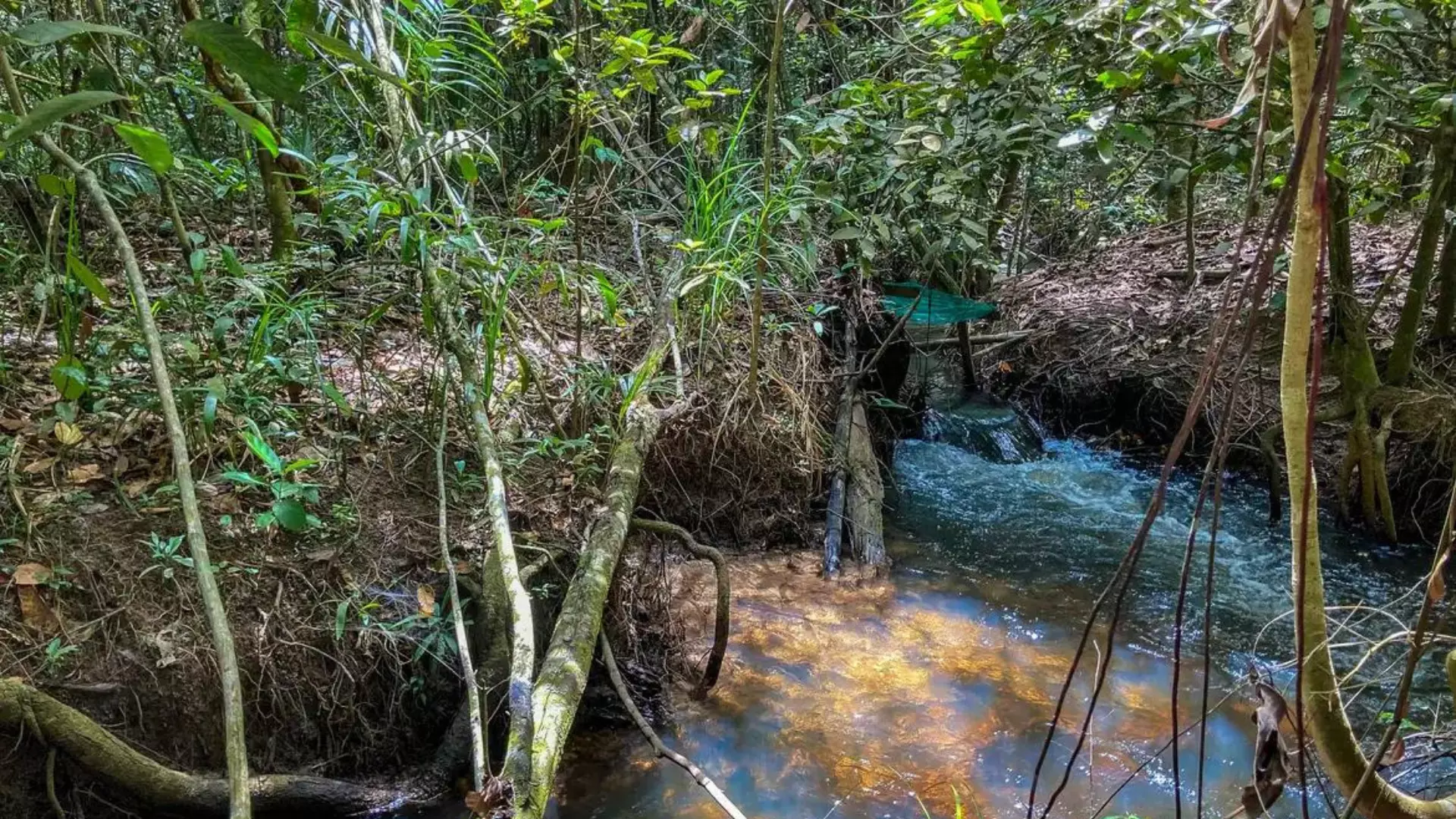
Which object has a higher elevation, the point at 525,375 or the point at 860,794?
the point at 525,375

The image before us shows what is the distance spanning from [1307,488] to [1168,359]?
4989 millimetres

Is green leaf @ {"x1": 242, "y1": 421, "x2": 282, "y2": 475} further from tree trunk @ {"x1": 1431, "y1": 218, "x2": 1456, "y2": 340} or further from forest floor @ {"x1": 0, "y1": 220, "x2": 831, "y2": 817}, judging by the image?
tree trunk @ {"x1": 1431, "y1": 218, "x2": 1456, "y2": 340}

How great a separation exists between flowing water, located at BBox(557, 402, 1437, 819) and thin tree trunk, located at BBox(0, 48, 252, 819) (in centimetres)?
133

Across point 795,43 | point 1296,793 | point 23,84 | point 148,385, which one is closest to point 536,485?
point 148,385

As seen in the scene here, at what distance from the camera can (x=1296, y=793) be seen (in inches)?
101

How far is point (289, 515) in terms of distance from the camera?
2170 mm

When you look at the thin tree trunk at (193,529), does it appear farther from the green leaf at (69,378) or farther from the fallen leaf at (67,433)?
the fallen leaf at (67,433)

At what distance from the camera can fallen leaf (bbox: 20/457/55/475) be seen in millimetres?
2207

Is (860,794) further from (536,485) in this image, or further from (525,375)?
(525,375)

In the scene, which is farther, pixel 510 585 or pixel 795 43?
pixel 795 43

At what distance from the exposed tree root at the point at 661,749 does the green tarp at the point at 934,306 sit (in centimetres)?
260

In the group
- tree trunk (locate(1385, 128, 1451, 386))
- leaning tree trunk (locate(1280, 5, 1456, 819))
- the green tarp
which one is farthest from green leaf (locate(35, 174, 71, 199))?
tree trunk (locate(1385, 128, 1451, 386))

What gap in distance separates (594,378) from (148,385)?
50.4 inches

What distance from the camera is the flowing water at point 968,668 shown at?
2467 mm
